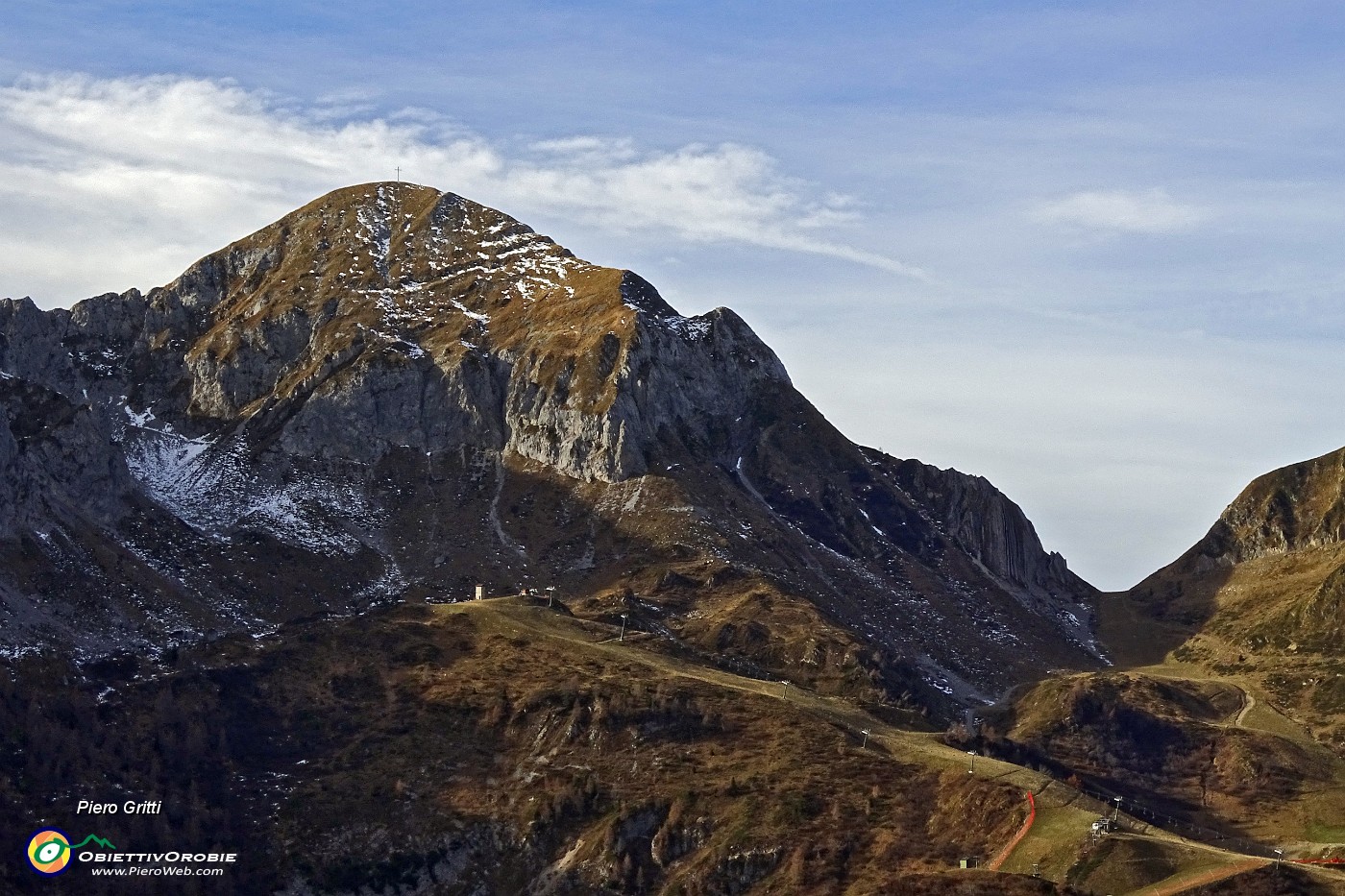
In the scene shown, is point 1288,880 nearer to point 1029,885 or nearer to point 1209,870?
point 1209,870

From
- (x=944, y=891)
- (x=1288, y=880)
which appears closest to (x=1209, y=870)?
(x=1288, y=880)

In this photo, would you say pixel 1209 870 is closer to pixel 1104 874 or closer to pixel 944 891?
pixel 1104 874

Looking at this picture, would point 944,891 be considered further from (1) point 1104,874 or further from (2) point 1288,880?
(2) point 1288,880

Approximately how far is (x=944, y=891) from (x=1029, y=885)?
338 inches

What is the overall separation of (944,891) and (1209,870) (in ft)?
89.2

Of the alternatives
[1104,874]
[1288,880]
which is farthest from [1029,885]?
[1288,880]

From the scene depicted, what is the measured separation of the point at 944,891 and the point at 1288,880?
3445cm

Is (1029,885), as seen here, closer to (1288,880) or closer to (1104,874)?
(1104,874)

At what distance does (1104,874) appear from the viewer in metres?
197

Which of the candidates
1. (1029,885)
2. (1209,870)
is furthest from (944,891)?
(1209,870)

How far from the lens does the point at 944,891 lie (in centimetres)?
19700

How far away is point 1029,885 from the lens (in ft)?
639

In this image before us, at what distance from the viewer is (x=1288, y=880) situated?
643 ft

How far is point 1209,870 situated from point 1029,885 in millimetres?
19156
